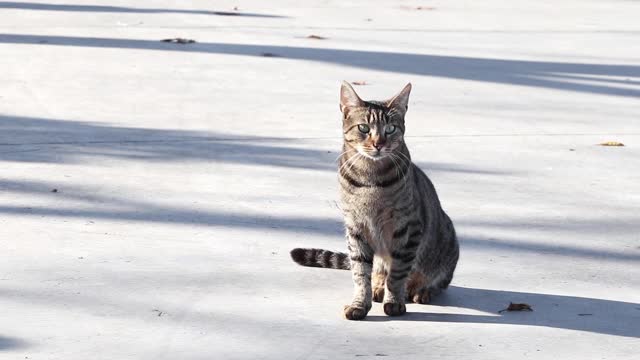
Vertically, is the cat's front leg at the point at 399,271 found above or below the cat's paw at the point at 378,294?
above

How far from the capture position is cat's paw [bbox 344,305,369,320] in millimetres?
5059

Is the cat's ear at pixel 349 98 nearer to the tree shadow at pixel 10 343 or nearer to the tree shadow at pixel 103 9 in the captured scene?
the tree shadow at pixel 10 343

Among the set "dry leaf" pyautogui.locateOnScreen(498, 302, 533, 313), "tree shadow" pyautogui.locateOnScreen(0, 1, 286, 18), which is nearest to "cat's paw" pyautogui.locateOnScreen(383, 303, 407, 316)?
"dry leaf" pyautogui.locateOnScreen(498, 302, 533, 313)

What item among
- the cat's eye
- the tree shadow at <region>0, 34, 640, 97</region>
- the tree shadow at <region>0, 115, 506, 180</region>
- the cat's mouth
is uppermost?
the cat's eye

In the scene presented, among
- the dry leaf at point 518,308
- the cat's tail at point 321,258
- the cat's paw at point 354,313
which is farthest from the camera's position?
the cat's tail at point 321,258

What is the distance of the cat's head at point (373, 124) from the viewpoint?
16.2ft

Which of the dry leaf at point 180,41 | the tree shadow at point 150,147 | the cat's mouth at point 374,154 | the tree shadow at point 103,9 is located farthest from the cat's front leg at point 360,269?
the tree shadow at point 103,9

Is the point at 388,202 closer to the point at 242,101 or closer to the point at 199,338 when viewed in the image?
the point at 199,338

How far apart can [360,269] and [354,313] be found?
0.17m

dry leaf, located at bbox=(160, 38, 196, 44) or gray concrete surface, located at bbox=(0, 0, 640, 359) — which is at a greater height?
dry leaf, located at bbox=(160, 38, 196, 44)

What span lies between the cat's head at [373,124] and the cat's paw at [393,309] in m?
0.57

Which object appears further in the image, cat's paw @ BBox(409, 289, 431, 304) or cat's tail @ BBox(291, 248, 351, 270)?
cat's tail @ BBox(291, 248, 351, 270)

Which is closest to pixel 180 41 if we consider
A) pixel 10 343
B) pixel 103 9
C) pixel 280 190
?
pixel 103 9

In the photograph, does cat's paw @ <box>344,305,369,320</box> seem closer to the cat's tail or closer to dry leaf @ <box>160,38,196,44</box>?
the cat's tail
